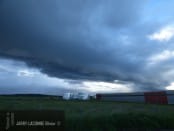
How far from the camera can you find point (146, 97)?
140 ft

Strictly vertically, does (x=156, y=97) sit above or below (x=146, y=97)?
below

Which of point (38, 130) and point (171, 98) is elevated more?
point (171, 98)

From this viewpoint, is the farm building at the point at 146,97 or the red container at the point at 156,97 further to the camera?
the farm building at the point at 146,97

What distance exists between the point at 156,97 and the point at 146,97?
187cm

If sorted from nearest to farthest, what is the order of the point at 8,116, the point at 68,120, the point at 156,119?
the point at 8,116
the point at 68,120
the point at 156,119

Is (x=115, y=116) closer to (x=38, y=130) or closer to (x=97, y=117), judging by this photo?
(x=97, y=117)

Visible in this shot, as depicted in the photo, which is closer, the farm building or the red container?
the red container

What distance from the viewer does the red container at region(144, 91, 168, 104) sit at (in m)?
38.8

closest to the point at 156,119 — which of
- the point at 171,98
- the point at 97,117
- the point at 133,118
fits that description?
the point at 133,118

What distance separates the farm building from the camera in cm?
3920

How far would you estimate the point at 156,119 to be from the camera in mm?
16891

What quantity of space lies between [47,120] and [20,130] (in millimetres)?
823

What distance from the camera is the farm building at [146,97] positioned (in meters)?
39.2

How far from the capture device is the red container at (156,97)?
38.8 meters
